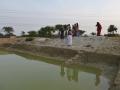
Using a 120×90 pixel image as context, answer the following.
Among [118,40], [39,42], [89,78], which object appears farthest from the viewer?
[39,42]

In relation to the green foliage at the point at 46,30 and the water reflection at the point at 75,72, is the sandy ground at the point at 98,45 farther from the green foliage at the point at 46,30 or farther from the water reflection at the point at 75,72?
the green foliage at the point at 46,30

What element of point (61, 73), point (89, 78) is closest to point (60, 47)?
point (61, 73)

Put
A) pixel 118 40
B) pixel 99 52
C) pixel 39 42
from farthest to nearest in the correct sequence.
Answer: pixel 39 42, pixel 118 40, pixel 99 52

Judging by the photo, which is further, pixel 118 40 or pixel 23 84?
pixel 118 40

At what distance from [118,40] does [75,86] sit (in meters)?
10.9

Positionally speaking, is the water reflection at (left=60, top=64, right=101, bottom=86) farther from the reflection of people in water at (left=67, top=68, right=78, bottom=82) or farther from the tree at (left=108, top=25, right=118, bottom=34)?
the tree at (left=108, top=25, right=118, bottom=34)

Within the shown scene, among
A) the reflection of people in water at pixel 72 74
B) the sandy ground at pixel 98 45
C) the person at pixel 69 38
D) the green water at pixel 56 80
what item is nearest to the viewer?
the green water at pixel 56 80

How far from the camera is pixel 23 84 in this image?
10.8 m

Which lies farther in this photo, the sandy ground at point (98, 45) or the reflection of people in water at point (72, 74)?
the sandy ground at point (98, 45)

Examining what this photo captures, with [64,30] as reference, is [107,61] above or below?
below

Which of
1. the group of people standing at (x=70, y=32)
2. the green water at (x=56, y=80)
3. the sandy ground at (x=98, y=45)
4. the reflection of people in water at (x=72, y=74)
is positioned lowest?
the reflection of people in water at (x=72, y=74)

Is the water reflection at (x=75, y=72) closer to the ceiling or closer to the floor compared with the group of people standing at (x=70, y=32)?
closer to the floor

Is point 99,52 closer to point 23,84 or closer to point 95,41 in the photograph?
point 95,41

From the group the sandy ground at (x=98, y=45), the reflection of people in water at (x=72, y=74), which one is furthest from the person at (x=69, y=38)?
the reflection of people in water at (x=72, y=74)
